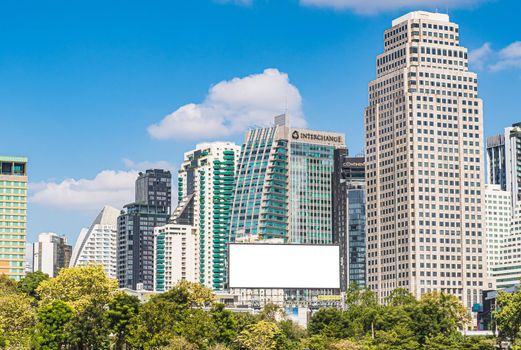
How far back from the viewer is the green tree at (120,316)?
147 meters

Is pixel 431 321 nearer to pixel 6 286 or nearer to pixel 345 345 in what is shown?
pixel 345 345

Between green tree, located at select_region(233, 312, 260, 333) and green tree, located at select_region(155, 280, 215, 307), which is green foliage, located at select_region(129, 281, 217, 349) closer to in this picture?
green tree, located at select_region(233, 312, 260, 333)

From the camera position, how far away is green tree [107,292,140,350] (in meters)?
147

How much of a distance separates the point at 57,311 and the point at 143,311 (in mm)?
11845

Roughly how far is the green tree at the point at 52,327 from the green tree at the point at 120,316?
5.97 meters

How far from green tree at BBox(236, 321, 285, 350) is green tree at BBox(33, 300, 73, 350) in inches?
1101

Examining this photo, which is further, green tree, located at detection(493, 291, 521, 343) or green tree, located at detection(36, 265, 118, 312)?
green tree, located at detection(36, 265, 118, 312)

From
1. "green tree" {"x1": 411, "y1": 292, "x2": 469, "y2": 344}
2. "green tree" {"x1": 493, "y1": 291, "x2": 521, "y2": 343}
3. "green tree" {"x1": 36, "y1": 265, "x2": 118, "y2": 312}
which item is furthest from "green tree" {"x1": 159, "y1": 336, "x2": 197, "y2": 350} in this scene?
"green tree" {"x1": 493, "y1": 291, "x2": 521, "y2": 343}

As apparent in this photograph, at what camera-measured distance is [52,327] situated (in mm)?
143625

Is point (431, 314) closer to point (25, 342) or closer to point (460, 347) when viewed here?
point (460, 347)

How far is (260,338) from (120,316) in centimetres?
2382

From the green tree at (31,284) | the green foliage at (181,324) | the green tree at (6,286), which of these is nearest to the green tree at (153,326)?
the green foliage at (181,324)

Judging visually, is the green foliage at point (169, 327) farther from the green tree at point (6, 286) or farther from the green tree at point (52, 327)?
the green tree at point (6, 286)

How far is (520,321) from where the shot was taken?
15675cm
